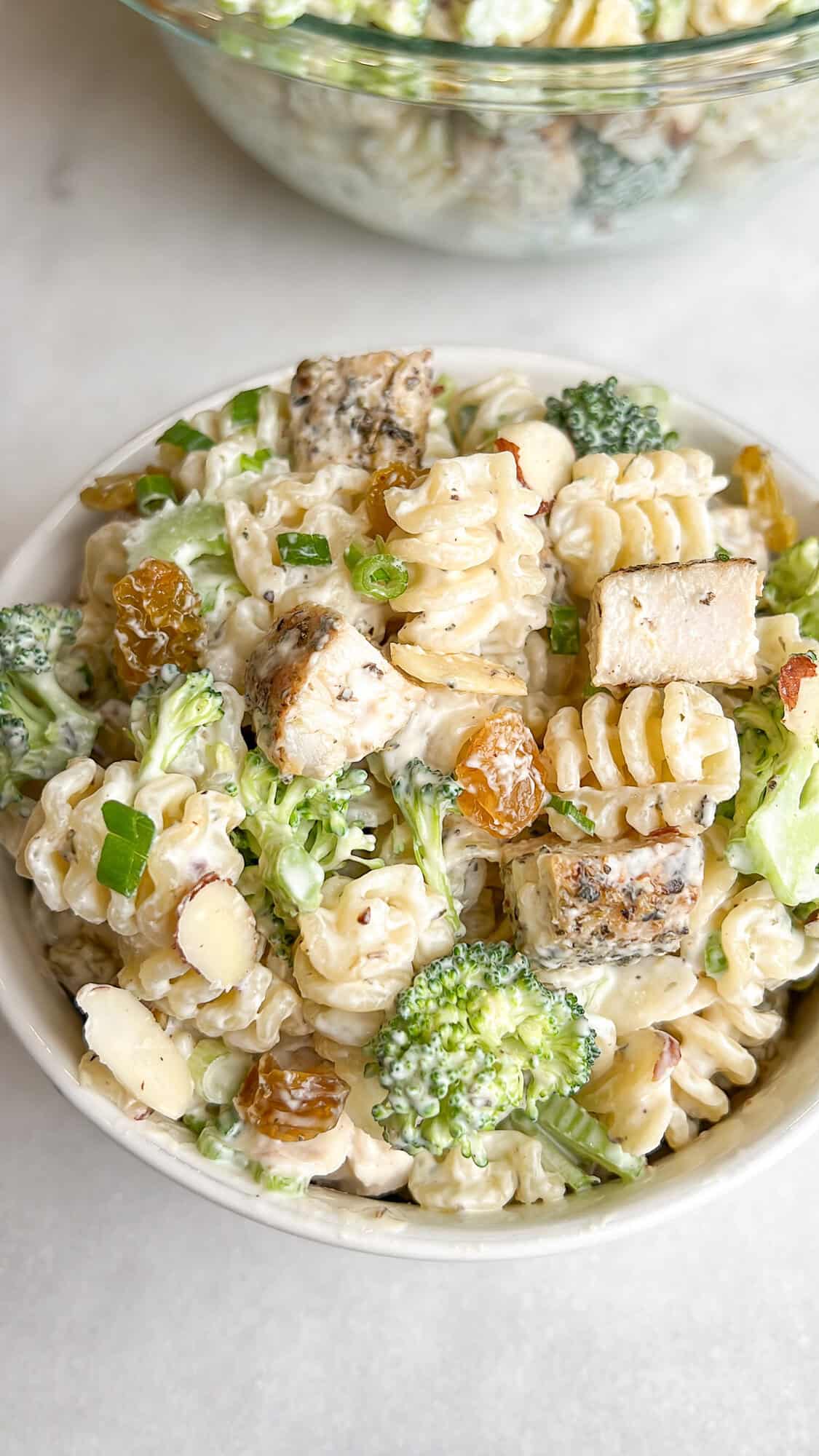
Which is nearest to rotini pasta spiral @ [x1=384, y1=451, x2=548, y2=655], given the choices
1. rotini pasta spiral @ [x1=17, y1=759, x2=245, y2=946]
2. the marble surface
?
rotini pasta spiral @ [x1=17, y1=759, x2=245, y2=946]

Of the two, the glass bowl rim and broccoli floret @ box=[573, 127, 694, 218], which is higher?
the glass bowl rim

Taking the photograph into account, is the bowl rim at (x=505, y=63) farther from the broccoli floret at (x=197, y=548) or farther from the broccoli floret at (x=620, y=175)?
the broccoli floret at (x=197, y=548)

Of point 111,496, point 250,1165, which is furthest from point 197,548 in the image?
point 250,1165

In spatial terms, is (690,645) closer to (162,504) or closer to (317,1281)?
(162,504)

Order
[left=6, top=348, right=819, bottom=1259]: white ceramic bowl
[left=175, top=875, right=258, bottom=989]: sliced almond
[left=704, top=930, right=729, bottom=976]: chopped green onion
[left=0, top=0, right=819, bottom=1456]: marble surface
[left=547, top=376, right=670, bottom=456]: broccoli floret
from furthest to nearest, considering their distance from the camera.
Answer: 1. [left=0, top=0, right=819, bottom=1456]: marble surface
2. [left=547, top=376, right=670, bottom=456]: broccoli floret
3. [left=704, top=930, right=729, bottom=976]: chopped green onion
4. [left=6, top=348, right=819, bottom=1259]: white ceramic bowl
5. [left=175, top=875, right=258, bottom=989]: sliced almond

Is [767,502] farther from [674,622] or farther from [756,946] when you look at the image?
[756,946]

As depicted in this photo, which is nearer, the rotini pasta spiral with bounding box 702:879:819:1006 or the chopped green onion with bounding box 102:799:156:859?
the chopped green onion with bounding box 102:799:156:859

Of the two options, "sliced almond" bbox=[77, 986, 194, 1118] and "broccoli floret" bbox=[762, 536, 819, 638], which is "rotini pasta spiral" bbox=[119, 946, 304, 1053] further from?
"broccoli floret" bbox=[762, 536, 819, 638]

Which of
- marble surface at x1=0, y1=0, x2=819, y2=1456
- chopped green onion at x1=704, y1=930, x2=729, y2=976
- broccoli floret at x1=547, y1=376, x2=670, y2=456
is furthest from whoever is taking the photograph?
marble surface at x1=0, y1=0, x2=819, y2=1456
